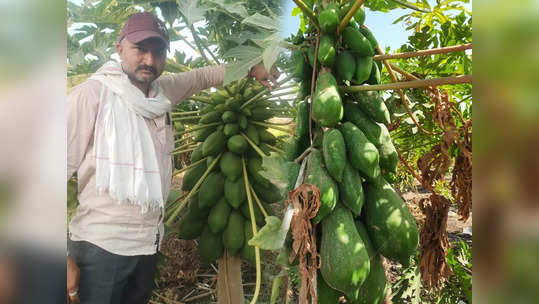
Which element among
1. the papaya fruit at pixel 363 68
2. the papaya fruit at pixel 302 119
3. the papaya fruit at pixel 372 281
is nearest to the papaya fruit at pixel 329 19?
the papaya fruit at pixel 363 68

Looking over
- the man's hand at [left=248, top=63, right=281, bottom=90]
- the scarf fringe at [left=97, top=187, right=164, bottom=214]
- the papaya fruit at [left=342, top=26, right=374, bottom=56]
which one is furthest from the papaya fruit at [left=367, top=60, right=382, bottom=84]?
the scarf fringe at [left=97, top=187, right=164, bottom=214]

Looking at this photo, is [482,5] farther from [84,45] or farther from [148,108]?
[84,45]

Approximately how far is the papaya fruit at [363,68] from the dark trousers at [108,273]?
86 centimetres

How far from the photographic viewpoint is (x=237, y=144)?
1196 mm

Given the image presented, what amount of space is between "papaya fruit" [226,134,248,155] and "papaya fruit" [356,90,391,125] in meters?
0.40

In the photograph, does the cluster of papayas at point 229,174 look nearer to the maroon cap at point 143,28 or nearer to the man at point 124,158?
the man at point 124,158

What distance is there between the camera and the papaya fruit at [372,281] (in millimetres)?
1147

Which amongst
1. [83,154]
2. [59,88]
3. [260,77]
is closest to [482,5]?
[260,77]

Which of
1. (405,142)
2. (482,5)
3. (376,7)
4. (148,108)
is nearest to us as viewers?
(482,5)

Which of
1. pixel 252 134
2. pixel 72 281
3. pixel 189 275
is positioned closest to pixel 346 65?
pixel 252 134

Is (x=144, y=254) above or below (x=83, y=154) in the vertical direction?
below

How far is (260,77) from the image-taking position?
1.16 m

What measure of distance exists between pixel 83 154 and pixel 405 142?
1.67m

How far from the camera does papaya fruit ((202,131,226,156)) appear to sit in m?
1.19
